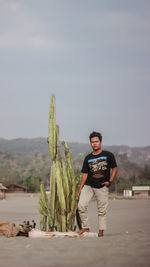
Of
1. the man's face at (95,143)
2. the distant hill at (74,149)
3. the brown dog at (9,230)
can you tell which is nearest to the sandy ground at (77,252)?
the brown dog at (9,230)

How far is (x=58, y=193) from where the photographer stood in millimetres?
7461

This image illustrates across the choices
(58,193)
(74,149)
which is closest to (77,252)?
(58,193)

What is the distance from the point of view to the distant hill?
537 feet

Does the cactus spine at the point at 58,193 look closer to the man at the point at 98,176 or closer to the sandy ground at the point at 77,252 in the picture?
the man at the point at 98,176

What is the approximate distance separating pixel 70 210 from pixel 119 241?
64.5 inches

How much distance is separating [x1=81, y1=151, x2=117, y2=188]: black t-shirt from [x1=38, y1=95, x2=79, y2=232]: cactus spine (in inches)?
27.4

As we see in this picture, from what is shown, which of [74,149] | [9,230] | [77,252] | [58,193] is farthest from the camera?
[74,149]

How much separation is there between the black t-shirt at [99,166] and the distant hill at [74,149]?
494ft

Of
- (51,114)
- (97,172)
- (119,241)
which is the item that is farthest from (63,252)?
(51,114)

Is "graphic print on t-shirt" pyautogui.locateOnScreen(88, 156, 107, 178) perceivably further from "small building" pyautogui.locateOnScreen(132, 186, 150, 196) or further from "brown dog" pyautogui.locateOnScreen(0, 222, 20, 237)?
"small building" pyautogui.locateOnScreen(132, 186, 150, 196)

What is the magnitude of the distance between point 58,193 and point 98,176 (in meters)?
0.97

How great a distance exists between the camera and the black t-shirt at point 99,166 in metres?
6.80

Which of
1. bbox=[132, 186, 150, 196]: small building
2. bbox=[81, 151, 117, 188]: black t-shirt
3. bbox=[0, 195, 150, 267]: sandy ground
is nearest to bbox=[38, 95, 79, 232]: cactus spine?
bbox=[81, 151, 117, 188]: black t-shirt

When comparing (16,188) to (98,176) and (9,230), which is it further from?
(98,176)
